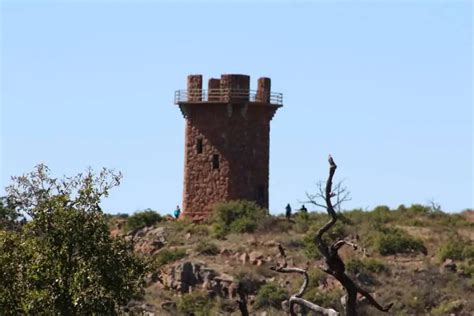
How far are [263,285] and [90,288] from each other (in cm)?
3199

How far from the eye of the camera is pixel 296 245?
229 ft

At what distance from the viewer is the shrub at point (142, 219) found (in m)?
74.5

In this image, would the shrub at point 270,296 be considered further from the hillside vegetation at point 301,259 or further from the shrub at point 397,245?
the shrub at point 397,245

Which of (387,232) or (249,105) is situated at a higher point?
(249,105)

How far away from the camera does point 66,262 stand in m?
33.6

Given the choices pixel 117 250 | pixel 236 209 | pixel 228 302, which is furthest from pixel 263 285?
pixel 117 250

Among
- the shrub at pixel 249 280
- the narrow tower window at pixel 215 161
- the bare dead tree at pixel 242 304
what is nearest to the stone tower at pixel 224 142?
the narrow tower window at pixel 215 161

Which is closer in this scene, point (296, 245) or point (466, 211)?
point (296, 245)

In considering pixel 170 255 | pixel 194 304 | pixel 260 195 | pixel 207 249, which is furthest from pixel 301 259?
pixel 260 195

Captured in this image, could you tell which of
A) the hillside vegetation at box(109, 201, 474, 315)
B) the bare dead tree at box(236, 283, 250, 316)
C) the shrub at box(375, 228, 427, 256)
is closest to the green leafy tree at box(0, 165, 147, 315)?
the bare dead tree at box(236, 283, 250, 316)

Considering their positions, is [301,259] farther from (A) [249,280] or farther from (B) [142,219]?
(B) [142,219]

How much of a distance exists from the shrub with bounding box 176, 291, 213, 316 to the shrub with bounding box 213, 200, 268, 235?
699cm

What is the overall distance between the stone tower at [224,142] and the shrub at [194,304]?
993 cm

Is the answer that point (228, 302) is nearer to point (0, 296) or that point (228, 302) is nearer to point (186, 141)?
point (186, 141)
